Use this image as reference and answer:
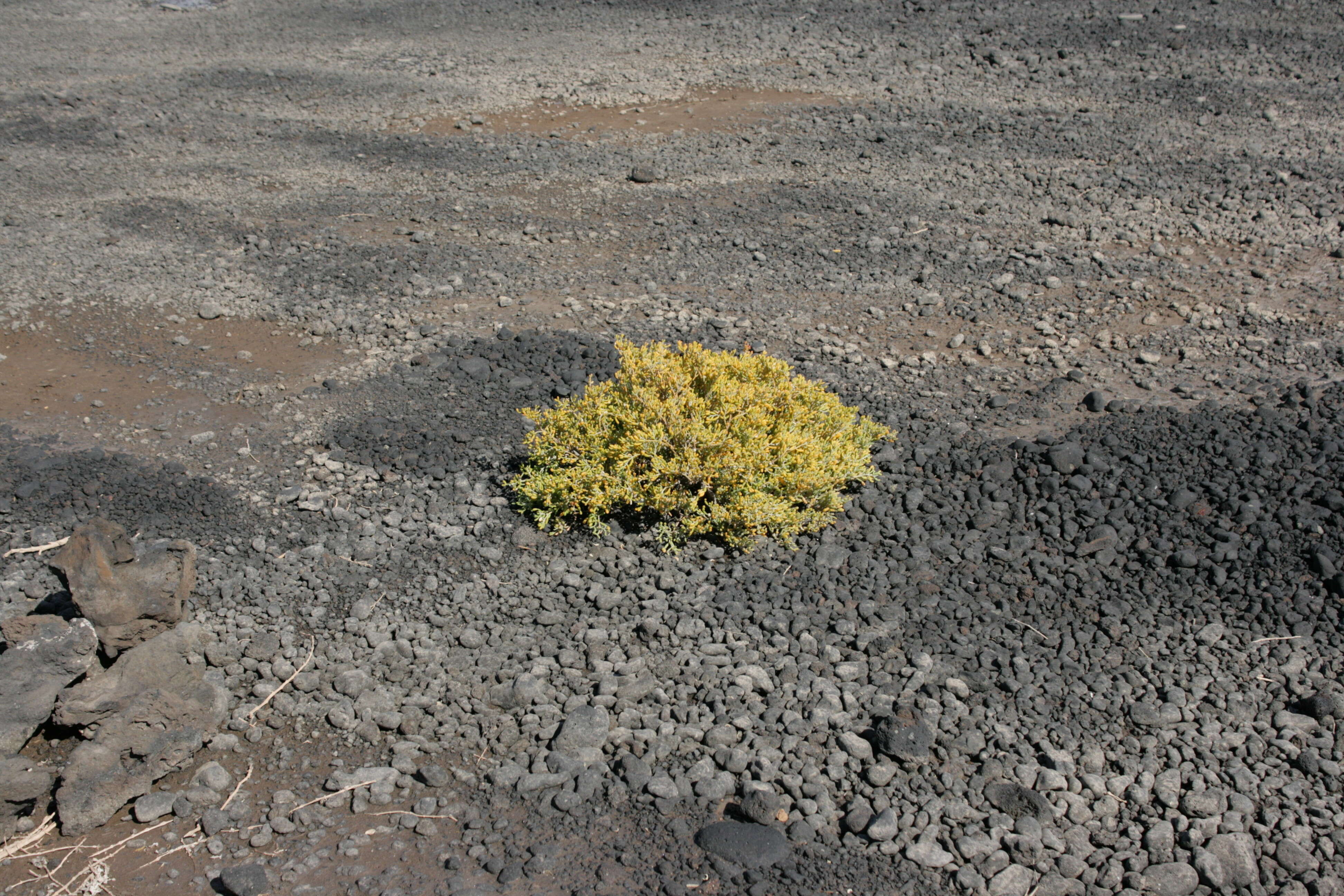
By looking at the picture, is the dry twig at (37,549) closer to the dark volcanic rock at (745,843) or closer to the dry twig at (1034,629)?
the dark volcanic rock at (745,843)

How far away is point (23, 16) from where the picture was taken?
15188 millimetres

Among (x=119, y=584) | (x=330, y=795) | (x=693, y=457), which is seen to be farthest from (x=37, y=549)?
(x=693, y=457)

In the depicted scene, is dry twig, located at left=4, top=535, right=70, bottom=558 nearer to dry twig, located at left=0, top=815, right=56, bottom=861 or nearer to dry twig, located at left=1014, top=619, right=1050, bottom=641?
dry twig, located at left=0, top=815, right=56, bottom=861

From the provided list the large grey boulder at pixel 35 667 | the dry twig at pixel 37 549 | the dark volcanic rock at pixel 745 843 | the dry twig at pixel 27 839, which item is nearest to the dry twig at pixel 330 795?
the dry twig at pixel 27 839

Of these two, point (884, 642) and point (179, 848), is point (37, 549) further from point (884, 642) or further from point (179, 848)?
point (884, 642)

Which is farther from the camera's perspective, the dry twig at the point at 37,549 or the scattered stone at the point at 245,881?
the dry twig at the point at 37,549

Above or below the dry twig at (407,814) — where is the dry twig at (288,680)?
above

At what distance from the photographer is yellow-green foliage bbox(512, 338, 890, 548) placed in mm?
5113

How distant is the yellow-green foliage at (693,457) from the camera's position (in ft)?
16.8

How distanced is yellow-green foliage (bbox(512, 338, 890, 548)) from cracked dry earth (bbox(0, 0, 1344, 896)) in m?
0.20

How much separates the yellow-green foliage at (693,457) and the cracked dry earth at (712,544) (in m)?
0.20

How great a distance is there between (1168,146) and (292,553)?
8.97 metres

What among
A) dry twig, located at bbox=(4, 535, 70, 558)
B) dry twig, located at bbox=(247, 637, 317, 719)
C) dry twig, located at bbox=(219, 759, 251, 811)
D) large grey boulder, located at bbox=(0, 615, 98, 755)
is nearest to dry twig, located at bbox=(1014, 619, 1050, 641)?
dry twig, located at bbox=(247, 637, 317, 719)

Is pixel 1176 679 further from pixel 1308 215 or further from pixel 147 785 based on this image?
pixel 1308 215
